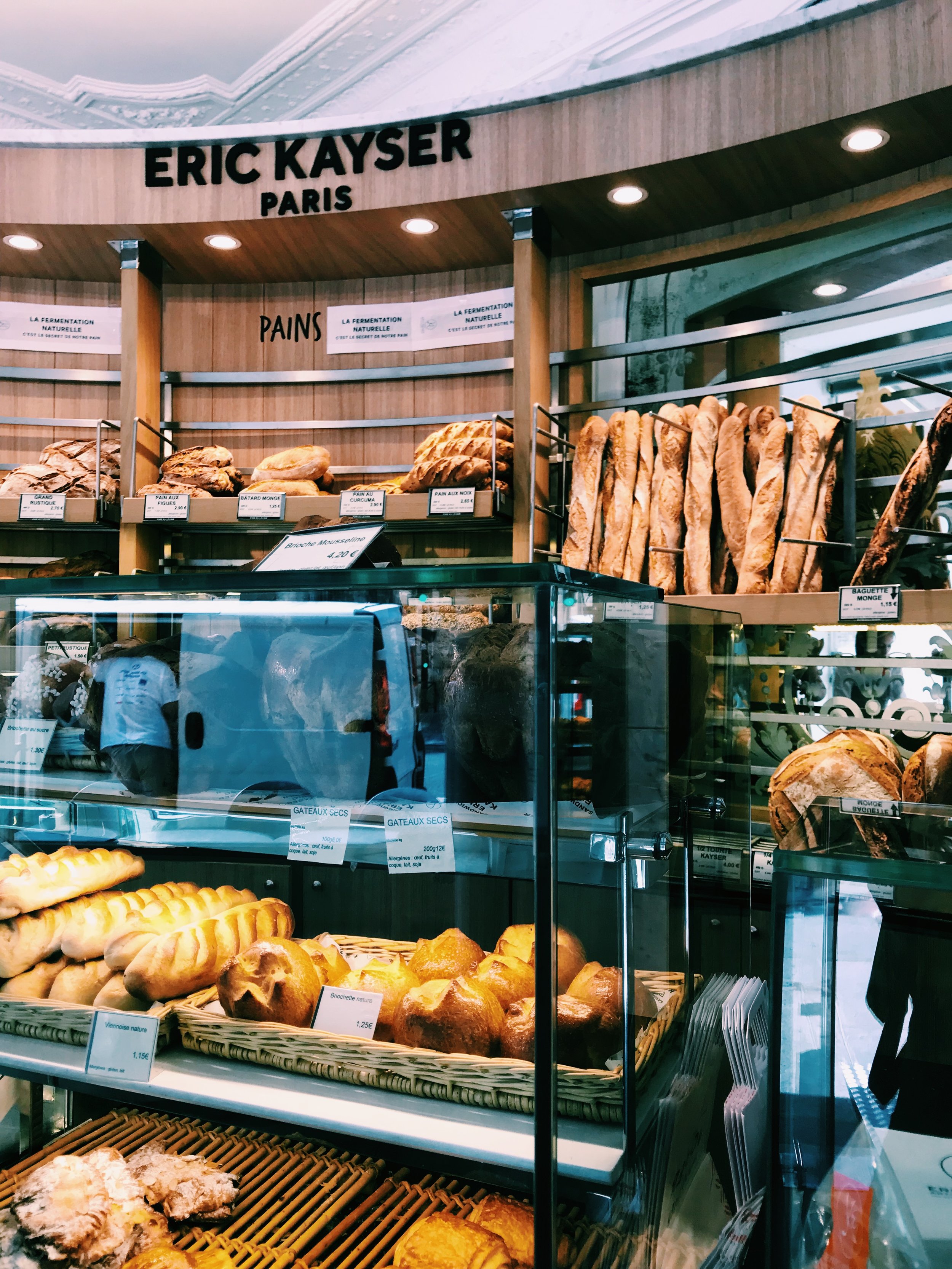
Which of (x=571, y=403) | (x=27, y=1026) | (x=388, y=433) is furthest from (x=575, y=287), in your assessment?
(x=27, y=1026)

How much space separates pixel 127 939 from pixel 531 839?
2.09 ft

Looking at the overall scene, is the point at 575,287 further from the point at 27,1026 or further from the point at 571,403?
the point at 27,1026

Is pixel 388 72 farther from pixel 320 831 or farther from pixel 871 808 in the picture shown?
pixel 871 808

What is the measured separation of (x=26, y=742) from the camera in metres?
1.31

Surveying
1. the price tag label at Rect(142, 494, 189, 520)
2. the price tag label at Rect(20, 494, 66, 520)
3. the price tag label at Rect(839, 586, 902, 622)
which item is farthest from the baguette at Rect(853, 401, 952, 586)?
the price tag label at Rect(20, 494, 66, 520)

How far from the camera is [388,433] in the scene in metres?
2.89

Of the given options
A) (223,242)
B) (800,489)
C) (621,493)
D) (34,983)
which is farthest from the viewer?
(223,242)

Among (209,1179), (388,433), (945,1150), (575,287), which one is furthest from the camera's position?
(388,433)

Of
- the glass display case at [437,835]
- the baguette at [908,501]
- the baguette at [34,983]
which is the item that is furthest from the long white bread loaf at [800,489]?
the baguette at [34,983]

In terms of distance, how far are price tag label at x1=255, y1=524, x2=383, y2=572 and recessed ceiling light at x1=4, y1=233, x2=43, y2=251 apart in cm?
224

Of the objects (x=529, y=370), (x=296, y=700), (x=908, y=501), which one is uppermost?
(x=529, y=370)

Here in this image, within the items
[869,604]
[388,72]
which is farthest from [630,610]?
[388,72]

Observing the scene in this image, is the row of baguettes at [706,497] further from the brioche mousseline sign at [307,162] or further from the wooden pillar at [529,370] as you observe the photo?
the brioche mousseline sign at [307,162]

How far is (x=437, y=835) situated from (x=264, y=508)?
64.2 inches
